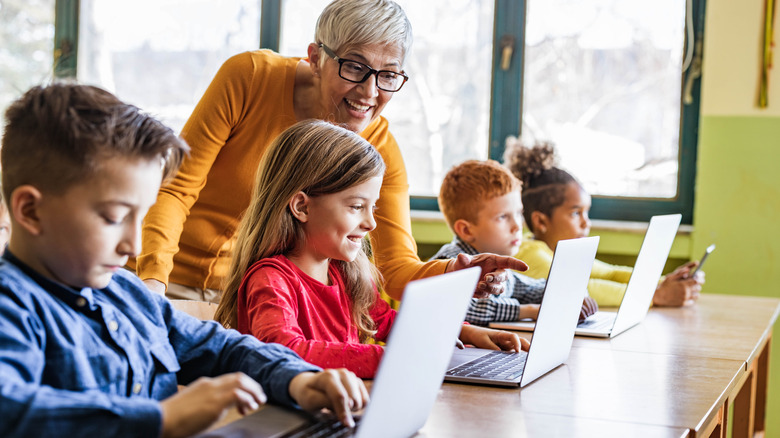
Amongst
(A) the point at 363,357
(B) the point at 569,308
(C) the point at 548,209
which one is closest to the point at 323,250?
(A) the point at 363,357

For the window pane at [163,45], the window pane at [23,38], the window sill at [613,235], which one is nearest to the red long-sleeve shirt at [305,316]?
the window sill at [613,235]

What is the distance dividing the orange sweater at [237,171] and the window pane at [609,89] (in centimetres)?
193

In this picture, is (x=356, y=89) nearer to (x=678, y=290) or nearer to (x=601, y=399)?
(x=601, y=399)

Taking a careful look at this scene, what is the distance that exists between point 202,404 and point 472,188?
62.7 inches

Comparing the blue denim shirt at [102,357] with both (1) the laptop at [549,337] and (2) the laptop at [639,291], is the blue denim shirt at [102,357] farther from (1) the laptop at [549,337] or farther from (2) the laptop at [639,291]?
(2) the laptop at [639,291]

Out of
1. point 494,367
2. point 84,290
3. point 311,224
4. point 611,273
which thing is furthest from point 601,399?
point 611,273

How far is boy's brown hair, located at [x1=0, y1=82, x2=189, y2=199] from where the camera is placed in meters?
0.83

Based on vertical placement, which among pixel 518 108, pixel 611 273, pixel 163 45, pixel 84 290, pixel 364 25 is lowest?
pixel 611 273

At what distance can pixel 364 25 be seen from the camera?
157 cm

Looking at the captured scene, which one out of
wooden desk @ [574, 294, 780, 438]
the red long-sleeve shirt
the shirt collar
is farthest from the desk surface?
the shirt collar

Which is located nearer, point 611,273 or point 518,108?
point 611,273

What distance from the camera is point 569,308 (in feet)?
4.48

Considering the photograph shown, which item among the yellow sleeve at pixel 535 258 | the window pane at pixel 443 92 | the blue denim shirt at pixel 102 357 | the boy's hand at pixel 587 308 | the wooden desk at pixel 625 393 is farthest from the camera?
the window pane at pixel 443 92

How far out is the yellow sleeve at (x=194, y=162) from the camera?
1498 millimetres
